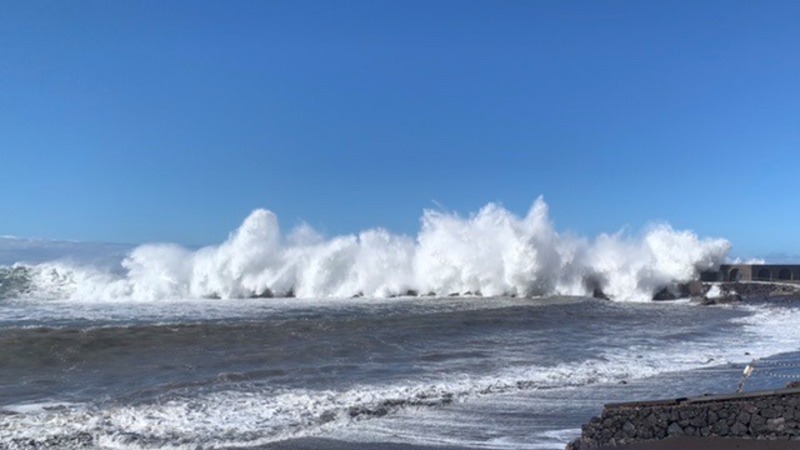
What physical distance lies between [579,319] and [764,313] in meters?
7.34

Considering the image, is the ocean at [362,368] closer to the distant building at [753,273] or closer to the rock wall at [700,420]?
the rock wall at [700,420]

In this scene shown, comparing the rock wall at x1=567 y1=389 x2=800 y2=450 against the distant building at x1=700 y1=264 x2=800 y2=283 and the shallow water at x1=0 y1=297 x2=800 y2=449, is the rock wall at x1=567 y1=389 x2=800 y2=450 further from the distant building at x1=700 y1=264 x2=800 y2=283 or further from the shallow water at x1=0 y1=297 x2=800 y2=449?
the distant building at x1=700 y1=264 x2=800 y2=283

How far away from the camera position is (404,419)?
34.0 ft

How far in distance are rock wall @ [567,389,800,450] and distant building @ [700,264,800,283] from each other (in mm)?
35322

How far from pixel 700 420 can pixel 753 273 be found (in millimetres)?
37305

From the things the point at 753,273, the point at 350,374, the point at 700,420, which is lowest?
the point at 350,374

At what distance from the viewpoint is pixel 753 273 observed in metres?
41.9

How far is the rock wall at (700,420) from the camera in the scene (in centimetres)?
758

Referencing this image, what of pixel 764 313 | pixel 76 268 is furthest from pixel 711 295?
pixel 76 268

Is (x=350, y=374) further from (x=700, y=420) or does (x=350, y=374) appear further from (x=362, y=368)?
(x=700, y=420)

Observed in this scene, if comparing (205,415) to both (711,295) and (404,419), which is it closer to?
(404,419)

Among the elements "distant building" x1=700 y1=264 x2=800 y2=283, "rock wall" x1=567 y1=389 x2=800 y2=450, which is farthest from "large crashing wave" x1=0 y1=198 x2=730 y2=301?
"rock wall" x1=567 y1=389 x2=800 y2=450

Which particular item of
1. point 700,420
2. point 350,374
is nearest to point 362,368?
point 350,374

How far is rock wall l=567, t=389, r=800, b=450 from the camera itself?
7.58 m
